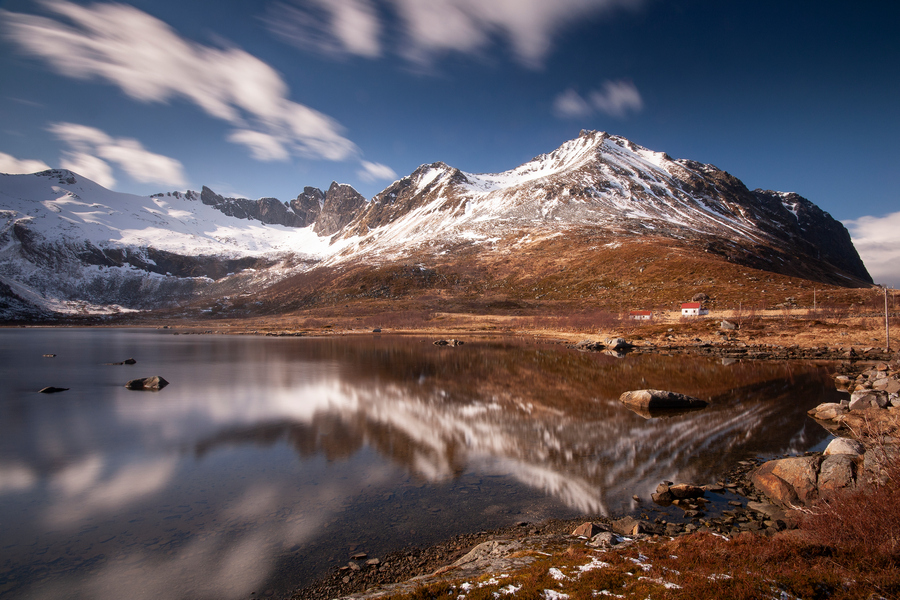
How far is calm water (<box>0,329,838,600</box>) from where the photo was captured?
34.5 ft

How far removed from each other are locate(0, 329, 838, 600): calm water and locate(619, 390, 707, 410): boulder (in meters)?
1.38

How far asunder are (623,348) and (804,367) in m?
21.6

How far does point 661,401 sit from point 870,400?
32.4ft

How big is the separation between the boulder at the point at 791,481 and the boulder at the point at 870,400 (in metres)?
12.3

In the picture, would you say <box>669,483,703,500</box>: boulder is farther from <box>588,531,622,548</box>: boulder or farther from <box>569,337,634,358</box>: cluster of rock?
<box>569,337,634,358</box>: cluster of rock

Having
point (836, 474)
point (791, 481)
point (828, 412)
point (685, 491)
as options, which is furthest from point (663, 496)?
point (828, 412)

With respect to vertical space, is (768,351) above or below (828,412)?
below

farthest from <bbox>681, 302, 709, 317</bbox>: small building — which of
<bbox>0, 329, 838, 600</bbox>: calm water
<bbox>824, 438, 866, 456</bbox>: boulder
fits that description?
<bbox>824, 438, 866, 456</bbox>: boulder

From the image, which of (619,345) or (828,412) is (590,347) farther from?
→ (828,412)

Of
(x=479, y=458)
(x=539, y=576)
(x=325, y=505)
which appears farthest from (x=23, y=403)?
(x=539, y=576)

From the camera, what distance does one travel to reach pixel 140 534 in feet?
37.9

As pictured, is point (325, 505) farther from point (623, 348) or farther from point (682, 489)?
point (623, 348)

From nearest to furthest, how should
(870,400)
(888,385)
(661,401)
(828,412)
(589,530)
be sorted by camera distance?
1. (589,530)
2. (870,400)
3. (828,412)
4. (888,385)
5. (661,401)

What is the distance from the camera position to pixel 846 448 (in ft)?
42.4
